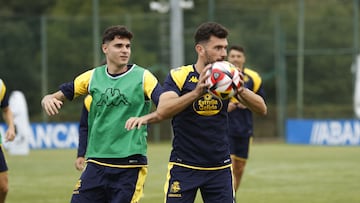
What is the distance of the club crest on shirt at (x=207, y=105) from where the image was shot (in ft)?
26.1

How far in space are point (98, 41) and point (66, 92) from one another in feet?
92.5

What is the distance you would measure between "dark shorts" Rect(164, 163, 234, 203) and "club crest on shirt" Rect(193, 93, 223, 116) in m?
0.54

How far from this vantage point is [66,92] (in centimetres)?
849

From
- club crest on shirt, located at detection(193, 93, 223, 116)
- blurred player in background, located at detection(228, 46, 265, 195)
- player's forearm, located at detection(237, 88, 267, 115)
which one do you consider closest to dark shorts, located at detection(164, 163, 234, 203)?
club crest on shirt, located at detection(193, 93, 223, 116)

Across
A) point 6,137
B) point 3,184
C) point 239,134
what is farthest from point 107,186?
point 239,134

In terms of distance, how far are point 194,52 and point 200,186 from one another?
1107 inches

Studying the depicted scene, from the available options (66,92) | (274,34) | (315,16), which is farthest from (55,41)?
(66,92)

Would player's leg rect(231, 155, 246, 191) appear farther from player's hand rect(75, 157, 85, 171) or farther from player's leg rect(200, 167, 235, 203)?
player's leg rect(200, 167, 235, 203)

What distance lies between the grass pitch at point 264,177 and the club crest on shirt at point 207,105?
242 inches

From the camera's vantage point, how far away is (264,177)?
1873 centimetres

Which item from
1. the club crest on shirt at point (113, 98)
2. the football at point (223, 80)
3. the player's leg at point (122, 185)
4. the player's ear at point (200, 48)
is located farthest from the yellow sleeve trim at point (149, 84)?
the football at point (223, 80)

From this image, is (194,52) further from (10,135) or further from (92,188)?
(92,188)

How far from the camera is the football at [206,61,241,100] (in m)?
7.05

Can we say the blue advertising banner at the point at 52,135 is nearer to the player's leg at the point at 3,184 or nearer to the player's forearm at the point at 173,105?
the player's leg at the point at 3,184
